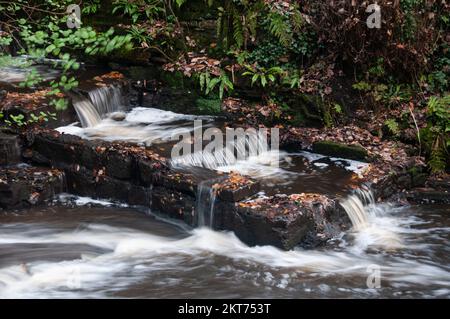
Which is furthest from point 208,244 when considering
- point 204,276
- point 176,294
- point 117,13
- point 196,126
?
point 117,13

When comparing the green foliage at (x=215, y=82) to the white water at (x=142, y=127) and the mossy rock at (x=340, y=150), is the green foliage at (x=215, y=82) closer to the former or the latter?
the white water at (x=142, y=127)

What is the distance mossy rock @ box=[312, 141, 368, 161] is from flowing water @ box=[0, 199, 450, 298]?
4.72 ft

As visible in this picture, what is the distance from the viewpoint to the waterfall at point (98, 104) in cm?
1119

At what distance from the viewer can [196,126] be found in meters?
11.3

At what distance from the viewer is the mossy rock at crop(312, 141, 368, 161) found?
10321mm

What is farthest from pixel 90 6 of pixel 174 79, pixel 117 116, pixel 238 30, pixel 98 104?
pixel 238 30

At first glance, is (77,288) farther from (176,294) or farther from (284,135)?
(284,135)

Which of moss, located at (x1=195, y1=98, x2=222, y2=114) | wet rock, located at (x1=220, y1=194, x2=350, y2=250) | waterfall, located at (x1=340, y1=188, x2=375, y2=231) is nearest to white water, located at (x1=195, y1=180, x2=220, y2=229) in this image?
wet rock, located at (x1=220, y1=194, x2=350, y2=250)

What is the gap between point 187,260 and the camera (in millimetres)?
7488

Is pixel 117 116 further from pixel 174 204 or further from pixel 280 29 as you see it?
pixel 280 29

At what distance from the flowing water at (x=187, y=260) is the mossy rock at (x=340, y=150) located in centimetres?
144

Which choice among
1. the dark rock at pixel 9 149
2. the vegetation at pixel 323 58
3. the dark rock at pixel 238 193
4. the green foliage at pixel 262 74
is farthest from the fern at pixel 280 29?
the dark rock at pixel 9 149

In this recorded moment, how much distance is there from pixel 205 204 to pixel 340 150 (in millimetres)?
3260

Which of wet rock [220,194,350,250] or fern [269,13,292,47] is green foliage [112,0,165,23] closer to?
fern [269,13,292,47]
